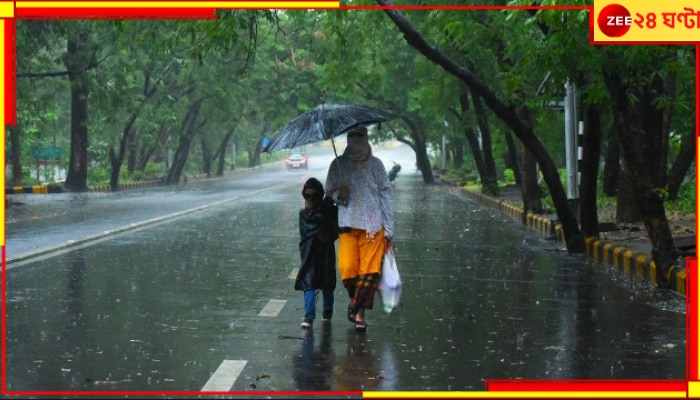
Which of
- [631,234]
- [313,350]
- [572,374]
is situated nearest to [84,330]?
[313,350]

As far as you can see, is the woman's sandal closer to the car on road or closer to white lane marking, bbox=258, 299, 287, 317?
white lane marking, bbox=258, 299, 287, 317

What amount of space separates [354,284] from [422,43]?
25.1 ft

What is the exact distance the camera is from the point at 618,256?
613 inches

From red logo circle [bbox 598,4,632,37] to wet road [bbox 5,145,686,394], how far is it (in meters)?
2.32

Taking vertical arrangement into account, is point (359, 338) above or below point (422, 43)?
below

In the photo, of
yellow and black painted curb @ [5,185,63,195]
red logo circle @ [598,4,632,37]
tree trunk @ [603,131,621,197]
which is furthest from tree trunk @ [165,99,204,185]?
red logo circle @ [598,4,632,37]

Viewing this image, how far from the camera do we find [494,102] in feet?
55.9

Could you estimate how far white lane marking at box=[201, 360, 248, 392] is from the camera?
22.8 feet

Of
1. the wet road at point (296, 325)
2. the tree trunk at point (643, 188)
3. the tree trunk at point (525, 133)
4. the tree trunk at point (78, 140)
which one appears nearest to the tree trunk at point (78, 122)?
the tree trunk at point (78, 140)

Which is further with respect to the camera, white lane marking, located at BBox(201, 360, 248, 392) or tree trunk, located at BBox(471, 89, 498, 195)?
tree trunk, located at BBox(471, 89, 498, 195)

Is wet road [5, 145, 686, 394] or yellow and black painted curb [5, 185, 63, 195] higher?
yellow and black painted curb [5, 185, 63, 195]

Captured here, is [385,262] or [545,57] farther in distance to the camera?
[545,57]

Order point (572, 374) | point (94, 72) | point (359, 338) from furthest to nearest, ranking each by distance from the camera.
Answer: point (94, 72) < point (359, 338) < point (572, 374)

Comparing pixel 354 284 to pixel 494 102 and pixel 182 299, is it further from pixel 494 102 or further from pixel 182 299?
pixel 494 102
